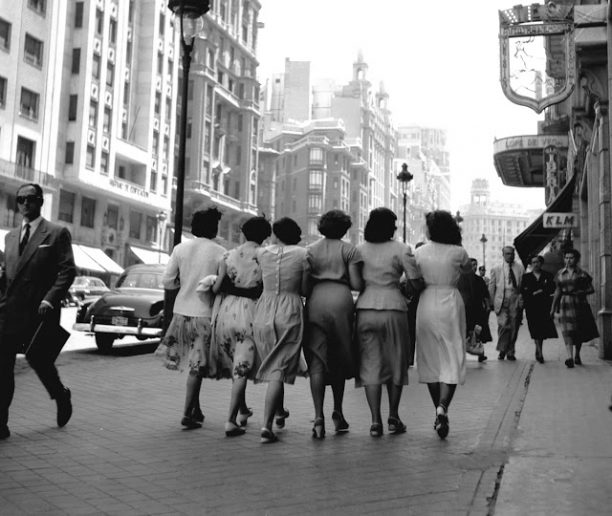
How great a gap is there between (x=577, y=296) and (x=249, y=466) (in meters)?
8.62

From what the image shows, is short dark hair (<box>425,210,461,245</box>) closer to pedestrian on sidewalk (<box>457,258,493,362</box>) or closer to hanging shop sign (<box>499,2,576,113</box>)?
pedestrian on sidewalk (<box>457,258,493,362</box>)

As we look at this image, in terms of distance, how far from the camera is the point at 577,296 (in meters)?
12.0

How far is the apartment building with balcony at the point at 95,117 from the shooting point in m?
39.3

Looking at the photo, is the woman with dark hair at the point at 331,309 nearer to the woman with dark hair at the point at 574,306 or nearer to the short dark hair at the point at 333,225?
the short dark hair at the point at 333,225

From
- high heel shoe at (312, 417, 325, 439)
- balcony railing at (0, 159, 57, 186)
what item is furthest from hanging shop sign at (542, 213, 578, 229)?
balcony railing at (0, 159, 57, 186)

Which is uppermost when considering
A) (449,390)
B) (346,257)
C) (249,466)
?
(346,257)

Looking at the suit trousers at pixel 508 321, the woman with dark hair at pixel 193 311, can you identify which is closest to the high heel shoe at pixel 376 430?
the woman with dark hair at pixel 193 311

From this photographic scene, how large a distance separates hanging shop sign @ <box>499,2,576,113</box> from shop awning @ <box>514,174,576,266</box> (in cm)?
555

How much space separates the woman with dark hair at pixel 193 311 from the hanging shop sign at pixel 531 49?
11556mm

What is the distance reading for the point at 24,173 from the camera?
128 ft

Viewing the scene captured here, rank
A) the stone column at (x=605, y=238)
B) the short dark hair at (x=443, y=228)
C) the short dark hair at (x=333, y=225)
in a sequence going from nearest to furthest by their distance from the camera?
the short dark hair at (x=333, y=225) → the short dark hair at (x=443, y=228) → the stone column at (x=605, y=238)

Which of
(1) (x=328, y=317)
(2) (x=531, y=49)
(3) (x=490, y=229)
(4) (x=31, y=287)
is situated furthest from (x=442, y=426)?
(3) (x=490, y=229)

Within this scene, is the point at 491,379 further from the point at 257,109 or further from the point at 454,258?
the point at 257,109

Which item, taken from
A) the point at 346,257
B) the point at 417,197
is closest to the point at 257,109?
the point at 346,257
